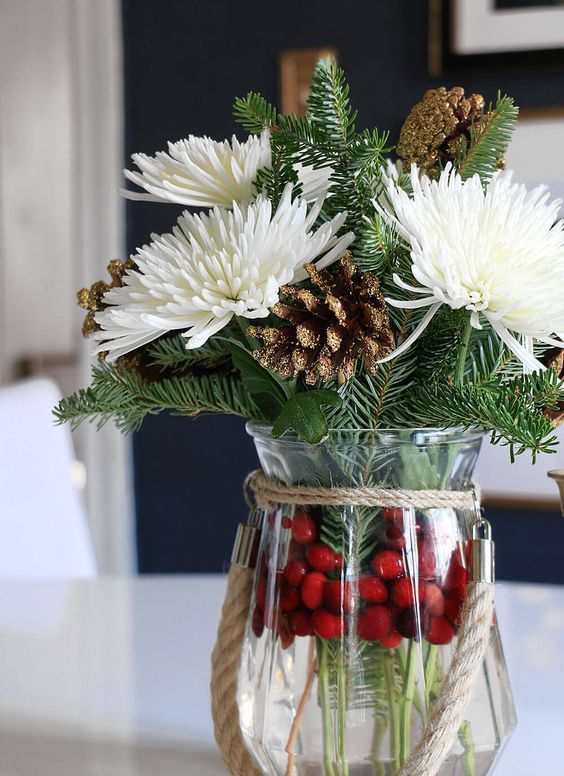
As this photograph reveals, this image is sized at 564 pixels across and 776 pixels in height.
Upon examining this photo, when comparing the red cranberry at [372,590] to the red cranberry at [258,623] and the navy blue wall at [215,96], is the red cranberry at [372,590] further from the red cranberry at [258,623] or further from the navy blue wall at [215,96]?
the navy blue wall at [215,96]

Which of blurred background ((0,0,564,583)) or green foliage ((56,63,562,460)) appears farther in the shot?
blurred background ((0,0,564,583))

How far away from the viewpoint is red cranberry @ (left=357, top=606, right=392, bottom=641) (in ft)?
1.83

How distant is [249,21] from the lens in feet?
7.47

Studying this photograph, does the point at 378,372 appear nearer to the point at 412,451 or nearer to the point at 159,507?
the point at 412,451

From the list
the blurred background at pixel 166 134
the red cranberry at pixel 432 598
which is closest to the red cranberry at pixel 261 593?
the red cranberry at pixel 432 598

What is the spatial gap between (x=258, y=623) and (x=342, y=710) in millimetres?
86

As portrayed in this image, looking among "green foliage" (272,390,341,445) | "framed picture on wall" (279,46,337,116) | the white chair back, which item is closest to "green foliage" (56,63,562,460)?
"green foliage" (272,390,341,445)

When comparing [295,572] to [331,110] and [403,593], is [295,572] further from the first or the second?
[331,110]

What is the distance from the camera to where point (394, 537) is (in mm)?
566

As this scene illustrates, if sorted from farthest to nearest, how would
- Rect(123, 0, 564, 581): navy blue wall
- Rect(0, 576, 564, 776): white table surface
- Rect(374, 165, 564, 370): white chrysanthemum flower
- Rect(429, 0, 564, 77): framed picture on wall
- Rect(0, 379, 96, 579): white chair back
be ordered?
Rect(123, 0, 564, 581): navy blue wall → Rect(429, 0, 564, 77): framed picture on wall → Rect(0, 379, 96, 579): white chair back → Rect(0, 576, 564, 776): white table surface → Rect(374, 165, 564, 370): white chrysanthemum flower

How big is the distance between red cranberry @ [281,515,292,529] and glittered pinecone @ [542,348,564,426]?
0.59ft

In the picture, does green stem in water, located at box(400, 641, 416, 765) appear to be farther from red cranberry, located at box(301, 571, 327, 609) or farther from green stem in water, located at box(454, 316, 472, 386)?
green stem in water, located at box(454, 316, 472, 386)

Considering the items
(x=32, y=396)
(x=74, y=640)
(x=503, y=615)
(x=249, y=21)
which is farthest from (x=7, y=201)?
(x=503, y=615)

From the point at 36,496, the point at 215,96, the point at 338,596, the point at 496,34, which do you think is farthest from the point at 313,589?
the point at 215,96
